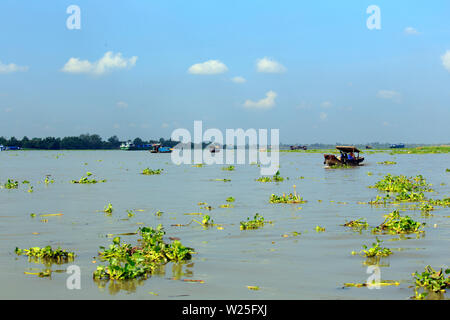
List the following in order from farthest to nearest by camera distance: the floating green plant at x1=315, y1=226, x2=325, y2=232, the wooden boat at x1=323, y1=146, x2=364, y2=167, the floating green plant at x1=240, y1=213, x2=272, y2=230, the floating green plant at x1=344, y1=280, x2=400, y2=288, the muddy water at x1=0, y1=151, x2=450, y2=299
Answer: the wooden boat at x1=323, y1=146, x2=364, y2=167
the floating green plant at x1=240, y1=213, x2=272, y2=230
the floating green plant at x1=315, y1=226, x2=325, y2=232
the floating green plant at x1=344, y1=280, x2=400, y2=288
the muddy water at x1=0, y1=151, x2=450, y2=299

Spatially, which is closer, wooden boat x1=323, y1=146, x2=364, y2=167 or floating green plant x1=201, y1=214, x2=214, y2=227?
floating green plant x1=201, y1=214, x2=214, y2=227

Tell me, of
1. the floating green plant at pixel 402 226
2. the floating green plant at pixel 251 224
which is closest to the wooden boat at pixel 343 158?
the floating green plant at pixel 251 224

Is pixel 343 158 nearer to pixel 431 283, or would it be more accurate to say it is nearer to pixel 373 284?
pixel 373 284

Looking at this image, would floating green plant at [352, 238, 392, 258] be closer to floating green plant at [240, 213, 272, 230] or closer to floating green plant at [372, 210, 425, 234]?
floating green plant at [372, 210, 425, 234]

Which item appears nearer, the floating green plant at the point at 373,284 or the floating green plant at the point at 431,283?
the floating green plant at the point at 431,283

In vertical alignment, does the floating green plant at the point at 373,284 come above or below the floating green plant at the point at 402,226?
below

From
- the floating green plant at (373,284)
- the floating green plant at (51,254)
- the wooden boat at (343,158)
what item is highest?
the wooden boat at (343,158)

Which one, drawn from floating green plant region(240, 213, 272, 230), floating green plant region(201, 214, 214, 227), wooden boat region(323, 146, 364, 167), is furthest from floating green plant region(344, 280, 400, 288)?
wooden boat region(323, 146, 364, 167)

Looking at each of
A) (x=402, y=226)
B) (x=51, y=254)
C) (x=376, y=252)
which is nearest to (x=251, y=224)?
(x=402, y=226)

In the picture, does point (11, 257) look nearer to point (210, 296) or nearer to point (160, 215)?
point (210, 296)

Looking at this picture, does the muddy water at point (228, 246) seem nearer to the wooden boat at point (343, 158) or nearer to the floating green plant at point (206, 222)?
the floating green plant at point (206, 222)

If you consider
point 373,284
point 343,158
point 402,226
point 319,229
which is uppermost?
point 343,158

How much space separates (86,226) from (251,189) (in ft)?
43.1
